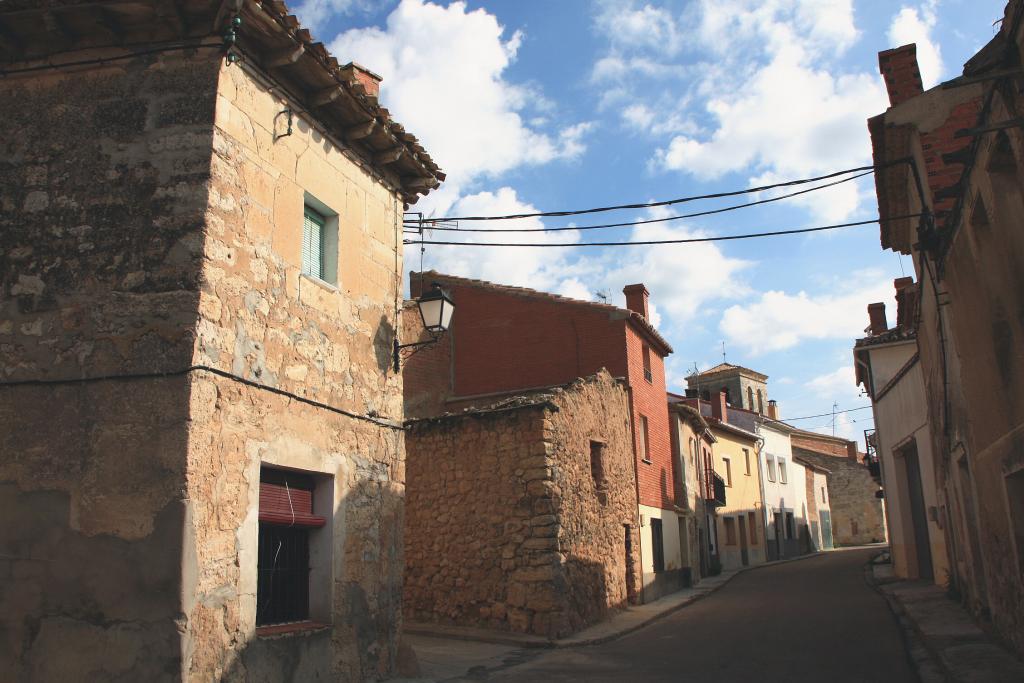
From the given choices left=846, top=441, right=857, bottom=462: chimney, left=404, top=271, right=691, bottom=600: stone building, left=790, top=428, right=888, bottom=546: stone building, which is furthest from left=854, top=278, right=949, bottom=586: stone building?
left=846, top=441, right=857, bottom=462: chimney

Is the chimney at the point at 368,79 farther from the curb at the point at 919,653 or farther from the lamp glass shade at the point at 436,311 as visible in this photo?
the curb at the point at 919,653

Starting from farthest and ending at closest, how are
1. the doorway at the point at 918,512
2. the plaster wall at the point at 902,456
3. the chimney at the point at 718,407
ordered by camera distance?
the chimney at the point at 718,407
the doorway at the point at 918,512
the plaster wall at the point at 902,456

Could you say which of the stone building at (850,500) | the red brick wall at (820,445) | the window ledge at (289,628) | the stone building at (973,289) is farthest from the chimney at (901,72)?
the red brick wall at (820,445)

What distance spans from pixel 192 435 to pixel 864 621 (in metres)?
10.8

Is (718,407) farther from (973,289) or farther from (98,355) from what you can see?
(98,355)

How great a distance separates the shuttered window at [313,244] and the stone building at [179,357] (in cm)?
3

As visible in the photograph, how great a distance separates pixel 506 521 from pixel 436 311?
5.20 metres

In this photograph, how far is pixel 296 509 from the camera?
284 inches

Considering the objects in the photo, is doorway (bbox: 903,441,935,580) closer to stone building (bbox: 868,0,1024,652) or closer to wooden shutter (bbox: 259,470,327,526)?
stone building (bbox: 868,0,1024,652)

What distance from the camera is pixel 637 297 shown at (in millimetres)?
22562

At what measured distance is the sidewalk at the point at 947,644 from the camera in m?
7.25

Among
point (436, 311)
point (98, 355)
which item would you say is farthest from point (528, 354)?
point (98, 355)

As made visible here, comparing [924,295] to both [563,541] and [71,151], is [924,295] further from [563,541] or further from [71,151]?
[71,151]

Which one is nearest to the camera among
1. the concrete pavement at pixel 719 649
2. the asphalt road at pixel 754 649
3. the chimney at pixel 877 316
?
the asphalt road at pixel 754 649
